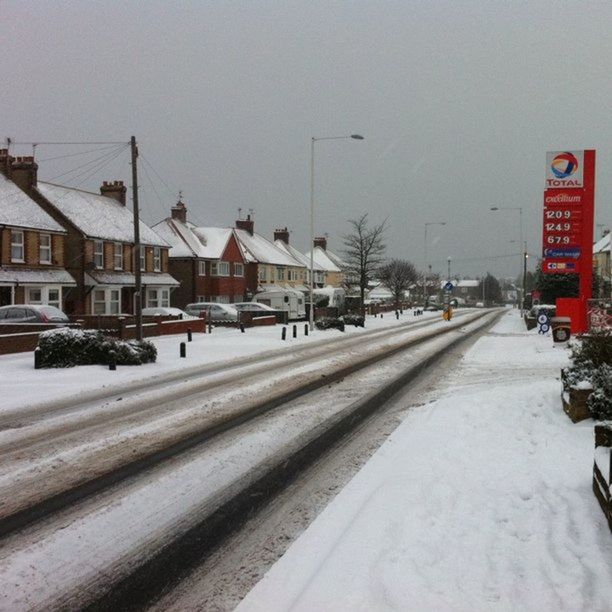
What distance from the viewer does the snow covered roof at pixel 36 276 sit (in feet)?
96.9

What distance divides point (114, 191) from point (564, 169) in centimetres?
3229

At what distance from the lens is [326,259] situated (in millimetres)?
89875

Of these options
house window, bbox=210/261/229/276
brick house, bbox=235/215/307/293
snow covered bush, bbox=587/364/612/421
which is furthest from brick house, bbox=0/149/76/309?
snow covered bush, bbox=587/364/612/421

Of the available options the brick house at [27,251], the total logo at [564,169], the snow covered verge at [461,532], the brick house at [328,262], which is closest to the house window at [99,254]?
the brick house at [27,251]

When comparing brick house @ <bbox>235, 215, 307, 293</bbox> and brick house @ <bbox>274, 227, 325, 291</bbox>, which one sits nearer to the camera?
brick house @ <bbox>235, 215, 307, 293</bbox>

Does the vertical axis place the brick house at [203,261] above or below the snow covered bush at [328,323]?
above

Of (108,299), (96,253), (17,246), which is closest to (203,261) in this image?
(108,299)

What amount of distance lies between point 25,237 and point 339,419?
2730 centimetres

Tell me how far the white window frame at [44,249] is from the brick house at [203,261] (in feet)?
47.0

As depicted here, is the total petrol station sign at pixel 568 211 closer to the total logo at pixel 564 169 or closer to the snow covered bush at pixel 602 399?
the total logo at pixel 564 169

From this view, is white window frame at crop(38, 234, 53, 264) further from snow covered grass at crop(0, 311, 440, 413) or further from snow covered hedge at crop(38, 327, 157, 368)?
snow covered hedge at crop(38, 327, 157, 368)

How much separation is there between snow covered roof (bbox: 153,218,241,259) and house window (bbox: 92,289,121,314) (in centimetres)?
1130

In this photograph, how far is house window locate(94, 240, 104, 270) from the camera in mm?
37094

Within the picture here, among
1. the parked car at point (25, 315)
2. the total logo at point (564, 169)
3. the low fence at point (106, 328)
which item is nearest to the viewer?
the low fence at point (106, 328)
